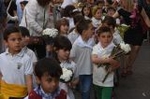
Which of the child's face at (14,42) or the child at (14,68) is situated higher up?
the child's face at (14,42)

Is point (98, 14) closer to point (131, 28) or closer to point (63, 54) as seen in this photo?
point (131, 28)

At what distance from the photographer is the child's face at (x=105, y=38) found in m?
6.34

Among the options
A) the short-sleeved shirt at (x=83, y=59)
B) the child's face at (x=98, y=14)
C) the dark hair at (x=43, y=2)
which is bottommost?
the child's face at (x=98, y=14)

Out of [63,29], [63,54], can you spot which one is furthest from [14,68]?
[63,29]

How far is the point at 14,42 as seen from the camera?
4930 mm

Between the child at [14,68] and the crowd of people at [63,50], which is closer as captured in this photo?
the crowd of people at [63,50]

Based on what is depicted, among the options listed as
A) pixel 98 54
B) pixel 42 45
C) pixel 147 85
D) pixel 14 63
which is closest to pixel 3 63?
pixel 14 63

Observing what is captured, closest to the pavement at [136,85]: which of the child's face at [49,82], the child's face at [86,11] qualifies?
the child's face at [86,11]

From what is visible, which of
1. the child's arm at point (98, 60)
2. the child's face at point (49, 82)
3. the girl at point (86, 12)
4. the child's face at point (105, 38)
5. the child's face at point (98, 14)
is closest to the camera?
the child's face at point (49, 82)

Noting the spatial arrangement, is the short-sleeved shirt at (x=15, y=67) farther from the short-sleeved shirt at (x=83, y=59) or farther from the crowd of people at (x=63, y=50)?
the short-sleeved shirt at (x=83, y=59)

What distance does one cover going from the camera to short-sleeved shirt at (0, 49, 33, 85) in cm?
495

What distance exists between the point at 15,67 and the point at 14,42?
0.28 m

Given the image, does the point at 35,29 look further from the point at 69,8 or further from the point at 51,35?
the point at 69,8

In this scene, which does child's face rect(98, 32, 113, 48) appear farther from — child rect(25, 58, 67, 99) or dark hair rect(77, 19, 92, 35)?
child rect(25, 58, 67, 99)
